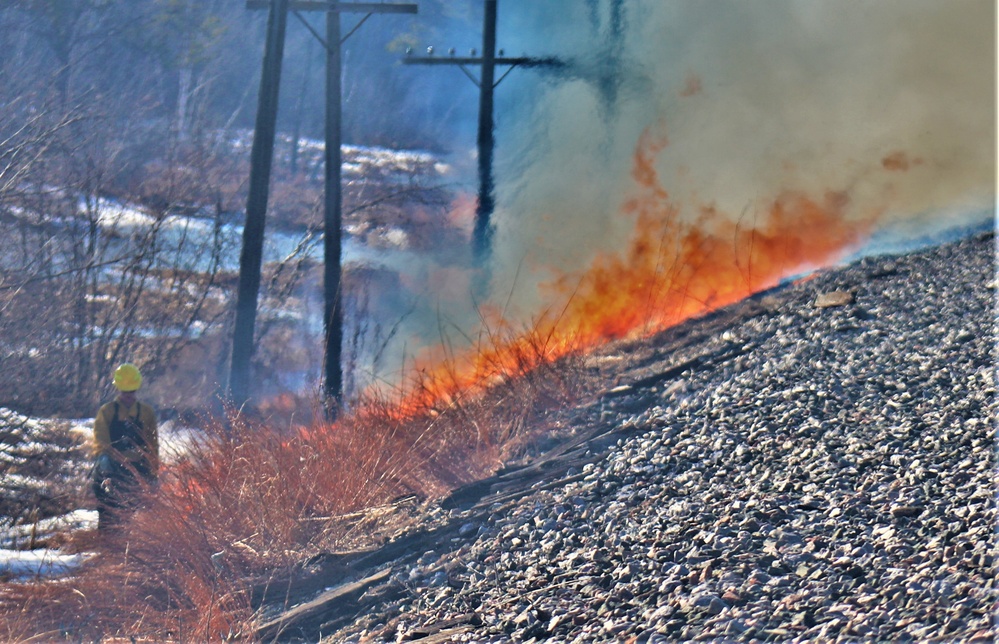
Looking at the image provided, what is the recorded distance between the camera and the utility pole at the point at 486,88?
1302 cm

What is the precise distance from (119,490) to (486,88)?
812cm

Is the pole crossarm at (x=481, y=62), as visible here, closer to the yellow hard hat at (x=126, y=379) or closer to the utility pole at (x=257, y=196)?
the utility pole at (x=257, y=196)

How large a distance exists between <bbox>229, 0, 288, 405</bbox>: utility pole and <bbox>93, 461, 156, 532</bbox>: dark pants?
2306 millimetres

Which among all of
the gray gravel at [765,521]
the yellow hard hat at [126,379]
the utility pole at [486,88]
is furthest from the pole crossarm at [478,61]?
the gray gravel at [765,521]

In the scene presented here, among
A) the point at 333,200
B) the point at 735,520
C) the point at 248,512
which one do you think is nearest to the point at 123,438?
the point at 248,512

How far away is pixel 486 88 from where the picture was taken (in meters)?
13.3

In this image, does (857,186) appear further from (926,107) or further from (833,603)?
(833,603)

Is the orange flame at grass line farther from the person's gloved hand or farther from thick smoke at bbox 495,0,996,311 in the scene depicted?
the person's gloved hand

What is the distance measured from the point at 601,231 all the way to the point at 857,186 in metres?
3.39

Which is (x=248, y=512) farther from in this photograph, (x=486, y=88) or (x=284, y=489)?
(x=486, y=88)

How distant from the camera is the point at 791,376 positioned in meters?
7.04

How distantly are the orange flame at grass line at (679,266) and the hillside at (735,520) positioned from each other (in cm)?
229

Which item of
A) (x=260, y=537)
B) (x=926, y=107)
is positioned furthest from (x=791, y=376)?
(x=926, y=107)

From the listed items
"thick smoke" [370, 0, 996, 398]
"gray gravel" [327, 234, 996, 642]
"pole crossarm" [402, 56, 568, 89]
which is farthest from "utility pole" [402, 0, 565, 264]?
"gray gravel" [327, 234, 996, 642]
